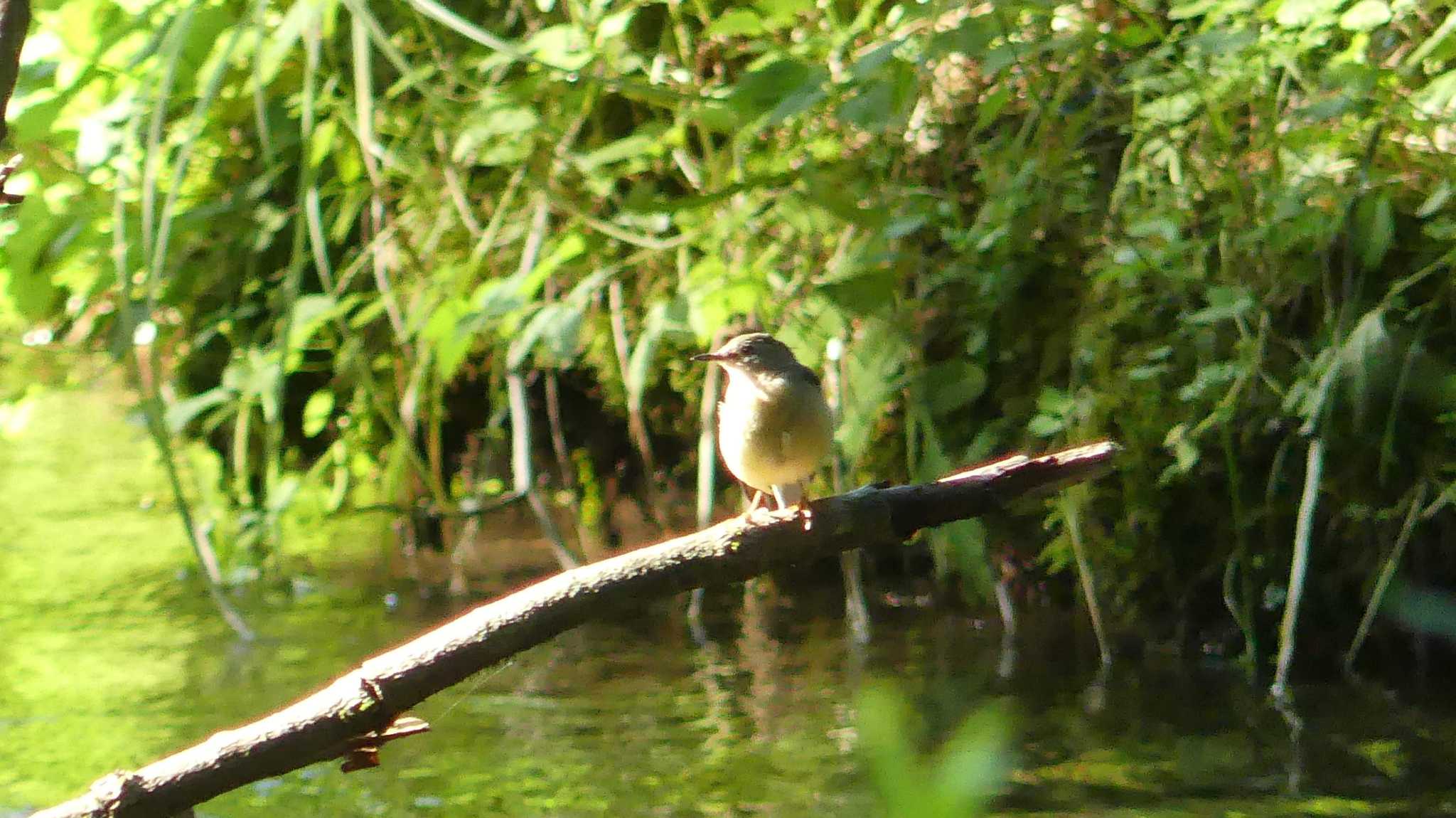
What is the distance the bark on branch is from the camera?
1390mm

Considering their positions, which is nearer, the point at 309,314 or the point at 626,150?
the point at 626,150

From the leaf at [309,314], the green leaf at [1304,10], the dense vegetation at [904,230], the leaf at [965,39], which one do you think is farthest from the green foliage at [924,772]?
the leaf at [309,314]

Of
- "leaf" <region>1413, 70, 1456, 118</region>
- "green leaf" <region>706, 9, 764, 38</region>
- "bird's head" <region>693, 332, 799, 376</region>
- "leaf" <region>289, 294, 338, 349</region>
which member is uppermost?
"green leaf" <region>706, 9, 764, 38</region>

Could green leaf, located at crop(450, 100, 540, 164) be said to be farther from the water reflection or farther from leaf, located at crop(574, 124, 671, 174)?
the water reflection

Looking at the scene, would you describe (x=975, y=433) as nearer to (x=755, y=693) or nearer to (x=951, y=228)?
(x=951, y=228)

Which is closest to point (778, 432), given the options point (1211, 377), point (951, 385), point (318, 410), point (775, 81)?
point (775, 81)

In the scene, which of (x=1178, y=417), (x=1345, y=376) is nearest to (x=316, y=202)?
(x=1178, y=417)

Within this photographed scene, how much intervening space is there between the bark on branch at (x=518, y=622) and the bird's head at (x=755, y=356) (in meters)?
0.46

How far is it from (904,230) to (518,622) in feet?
4.33

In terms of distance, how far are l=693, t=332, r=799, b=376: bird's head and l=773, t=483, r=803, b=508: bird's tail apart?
0.49ft

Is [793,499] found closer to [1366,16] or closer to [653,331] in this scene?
[653,331]

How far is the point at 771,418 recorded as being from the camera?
6.20ft

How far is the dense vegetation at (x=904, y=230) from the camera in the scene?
2.65 meters

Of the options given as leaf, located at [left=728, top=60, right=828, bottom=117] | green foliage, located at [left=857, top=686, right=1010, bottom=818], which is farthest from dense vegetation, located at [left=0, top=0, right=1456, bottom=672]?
green foliage, located at [left=857, top=686, right=1010, bottom=818]
